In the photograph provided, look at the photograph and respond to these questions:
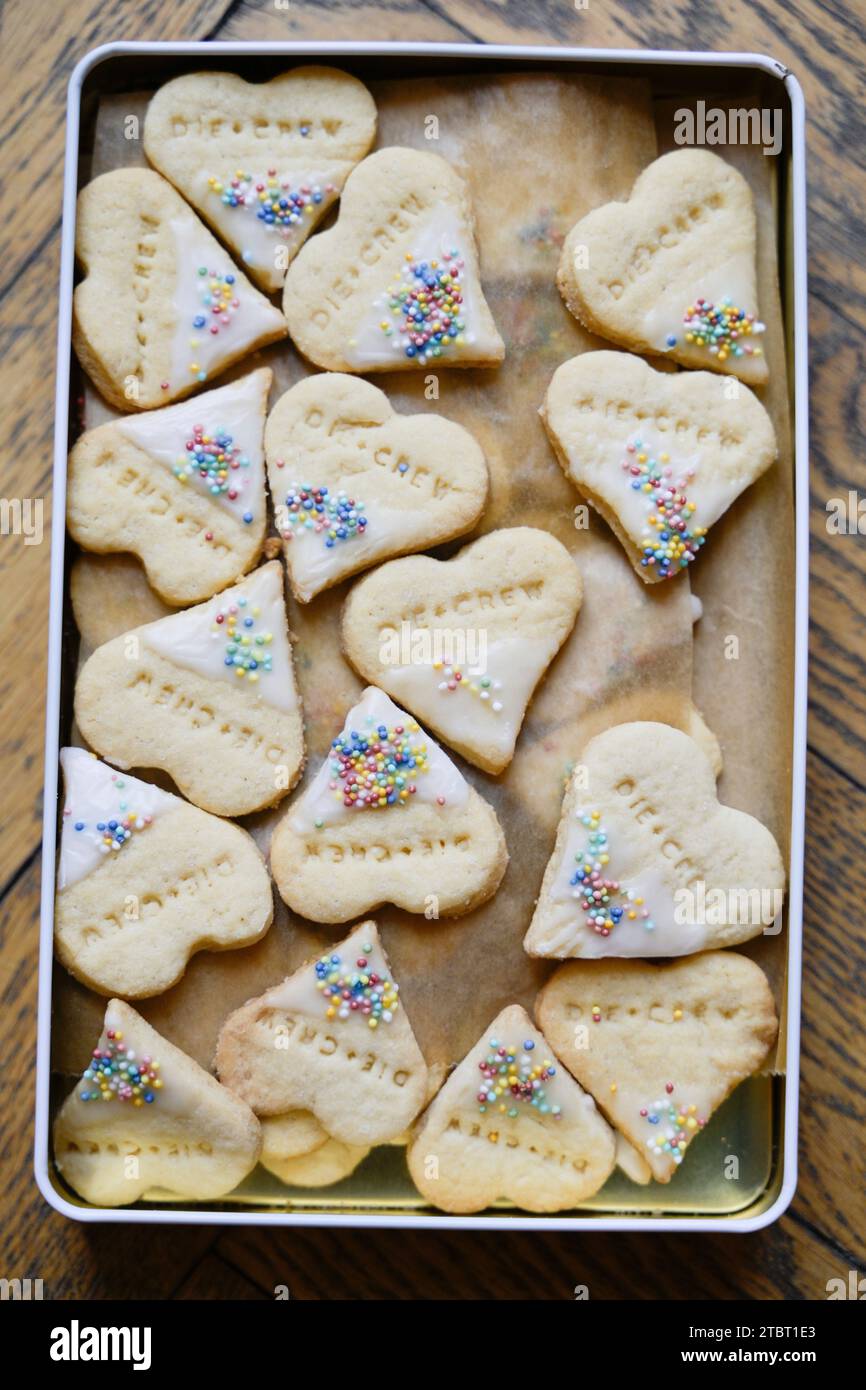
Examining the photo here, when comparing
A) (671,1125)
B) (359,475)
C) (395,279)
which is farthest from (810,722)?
(395,279)

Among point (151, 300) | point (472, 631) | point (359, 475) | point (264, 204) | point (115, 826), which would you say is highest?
point (264, 204)

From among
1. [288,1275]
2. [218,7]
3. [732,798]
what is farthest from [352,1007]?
[218,7]

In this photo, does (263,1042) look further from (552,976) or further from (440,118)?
(440,118)

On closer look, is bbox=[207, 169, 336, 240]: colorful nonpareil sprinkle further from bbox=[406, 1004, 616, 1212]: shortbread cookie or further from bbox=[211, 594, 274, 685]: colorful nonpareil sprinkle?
bbox=[406, 1004, 616, 1212]: shortbread cookie

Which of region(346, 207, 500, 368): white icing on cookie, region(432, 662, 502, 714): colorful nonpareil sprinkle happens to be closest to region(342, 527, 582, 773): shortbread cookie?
region(432, 662, 502, 714): colorful nonpareil sprinkle

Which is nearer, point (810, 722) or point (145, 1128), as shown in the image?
point (145, 1128)

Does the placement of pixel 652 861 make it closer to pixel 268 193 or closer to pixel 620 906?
pixel 620 906

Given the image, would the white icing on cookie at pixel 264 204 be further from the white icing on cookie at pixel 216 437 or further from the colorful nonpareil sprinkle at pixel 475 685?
the colorful nonpareil sprinkle at pixel 475 685

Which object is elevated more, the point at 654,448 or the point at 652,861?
the point at 654,448
